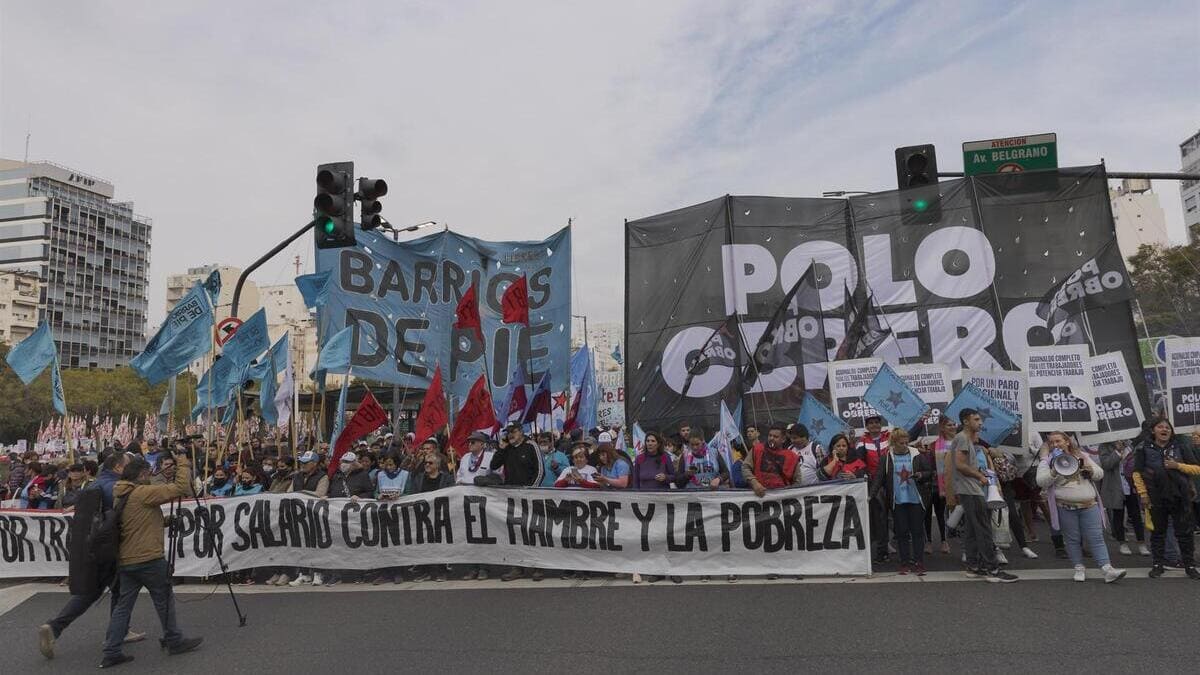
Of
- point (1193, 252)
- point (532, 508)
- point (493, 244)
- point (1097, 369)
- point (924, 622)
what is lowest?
point (924, 622)

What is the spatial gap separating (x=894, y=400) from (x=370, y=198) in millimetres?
7096

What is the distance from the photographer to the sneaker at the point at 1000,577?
24.4 feet

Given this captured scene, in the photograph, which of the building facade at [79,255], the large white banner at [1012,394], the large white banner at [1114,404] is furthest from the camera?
the building facade at [79,255]

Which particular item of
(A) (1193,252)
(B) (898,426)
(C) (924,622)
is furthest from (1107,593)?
(A) (1193,252)

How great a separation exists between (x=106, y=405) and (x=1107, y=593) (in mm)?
68362

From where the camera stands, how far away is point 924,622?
240 inches

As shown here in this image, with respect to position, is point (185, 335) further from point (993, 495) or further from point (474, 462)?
point (993, 495)

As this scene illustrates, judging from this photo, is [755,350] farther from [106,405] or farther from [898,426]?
[106,405]

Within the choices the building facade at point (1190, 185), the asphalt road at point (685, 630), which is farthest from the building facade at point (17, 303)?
the building facade at point (1190, 185)

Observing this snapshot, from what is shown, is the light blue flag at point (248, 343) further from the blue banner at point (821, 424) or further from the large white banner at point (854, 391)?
the large white banner at point (854, 391)

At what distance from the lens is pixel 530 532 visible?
28.4 feet

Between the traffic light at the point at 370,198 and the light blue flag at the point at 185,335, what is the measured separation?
3.35 meters

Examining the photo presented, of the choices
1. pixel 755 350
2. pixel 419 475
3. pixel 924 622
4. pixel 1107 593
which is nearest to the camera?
pixel 924 622

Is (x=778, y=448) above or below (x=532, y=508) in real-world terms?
above
